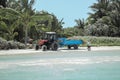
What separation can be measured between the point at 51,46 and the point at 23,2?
10.0 meters

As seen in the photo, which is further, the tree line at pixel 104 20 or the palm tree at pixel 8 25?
the tree line at pixel 104 20

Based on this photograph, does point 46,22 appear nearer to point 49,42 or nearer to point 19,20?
point 19,20

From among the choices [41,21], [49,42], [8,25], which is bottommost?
[49,42]

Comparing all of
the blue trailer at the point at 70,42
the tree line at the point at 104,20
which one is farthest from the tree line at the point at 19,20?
the tree line at the point at 104,20

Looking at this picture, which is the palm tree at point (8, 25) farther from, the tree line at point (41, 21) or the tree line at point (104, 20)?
the tree line at point (104, 20)

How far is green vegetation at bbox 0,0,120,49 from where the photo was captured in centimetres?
4381

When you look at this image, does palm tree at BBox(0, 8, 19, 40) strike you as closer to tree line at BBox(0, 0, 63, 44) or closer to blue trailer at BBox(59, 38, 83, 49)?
tree line at BBox(0, 0, 63, 44)

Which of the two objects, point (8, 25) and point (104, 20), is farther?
point (104, 20)

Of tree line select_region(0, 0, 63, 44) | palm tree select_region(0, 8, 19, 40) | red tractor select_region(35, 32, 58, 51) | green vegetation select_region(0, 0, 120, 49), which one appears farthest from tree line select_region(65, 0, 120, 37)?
red tractor select_region(35, 32, 58, 51)

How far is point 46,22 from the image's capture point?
59.8m

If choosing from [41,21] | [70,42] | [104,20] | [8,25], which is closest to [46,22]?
[41,21]

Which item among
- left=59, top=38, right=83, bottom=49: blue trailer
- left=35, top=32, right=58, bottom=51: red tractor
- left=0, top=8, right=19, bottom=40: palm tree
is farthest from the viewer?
left=0, top=8, right=19, bottom=40: palm tree

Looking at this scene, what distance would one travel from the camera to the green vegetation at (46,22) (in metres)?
43.8

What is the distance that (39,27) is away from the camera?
49188 mm
